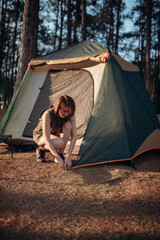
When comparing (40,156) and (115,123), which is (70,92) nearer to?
(115,123)

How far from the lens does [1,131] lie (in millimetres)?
4027

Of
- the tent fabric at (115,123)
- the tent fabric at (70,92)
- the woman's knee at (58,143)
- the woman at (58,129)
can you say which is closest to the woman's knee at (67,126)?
the woman at (58,129)

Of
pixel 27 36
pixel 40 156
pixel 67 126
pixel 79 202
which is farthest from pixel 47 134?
pixel 27 36

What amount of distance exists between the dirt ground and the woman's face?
843 mm

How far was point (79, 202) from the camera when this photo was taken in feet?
6.73

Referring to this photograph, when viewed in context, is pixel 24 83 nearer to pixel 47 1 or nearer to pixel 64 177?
pixel 64 177

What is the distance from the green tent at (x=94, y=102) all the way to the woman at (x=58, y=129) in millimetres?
236

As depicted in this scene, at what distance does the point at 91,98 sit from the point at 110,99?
56 centimetres

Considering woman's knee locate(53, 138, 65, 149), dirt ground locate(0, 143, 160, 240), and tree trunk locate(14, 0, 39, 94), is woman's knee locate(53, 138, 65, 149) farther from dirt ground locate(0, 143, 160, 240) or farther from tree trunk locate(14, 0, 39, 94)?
tree trunk locate(14, 0, 39, 94)

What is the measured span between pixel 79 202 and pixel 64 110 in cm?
123

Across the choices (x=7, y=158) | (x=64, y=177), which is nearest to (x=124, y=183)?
(x=64, y=177)

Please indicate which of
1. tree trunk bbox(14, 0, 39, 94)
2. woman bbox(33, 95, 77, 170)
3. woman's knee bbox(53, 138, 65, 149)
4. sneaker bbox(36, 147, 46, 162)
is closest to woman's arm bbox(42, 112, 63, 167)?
woman bbox(33, 95, 77, 170)

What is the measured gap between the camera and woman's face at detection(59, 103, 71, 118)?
8.81 ft

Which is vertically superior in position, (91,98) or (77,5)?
(77,5)
